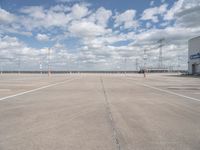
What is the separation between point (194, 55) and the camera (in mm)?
68875

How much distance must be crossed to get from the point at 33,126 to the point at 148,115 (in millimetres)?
4145

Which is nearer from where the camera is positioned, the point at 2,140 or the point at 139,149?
the point at 139,149

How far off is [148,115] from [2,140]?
16.8 feet

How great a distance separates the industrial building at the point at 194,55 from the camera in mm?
66775

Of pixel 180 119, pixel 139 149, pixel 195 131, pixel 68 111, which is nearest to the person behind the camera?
pixel 139 149

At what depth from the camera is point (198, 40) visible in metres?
66.7

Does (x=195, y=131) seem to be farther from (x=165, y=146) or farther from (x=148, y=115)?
(x=148, y=115)

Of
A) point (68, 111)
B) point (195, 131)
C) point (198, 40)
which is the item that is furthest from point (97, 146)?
point (198, 40)

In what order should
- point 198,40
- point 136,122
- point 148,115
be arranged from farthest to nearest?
point 198,40, point 148,115, point 136,122

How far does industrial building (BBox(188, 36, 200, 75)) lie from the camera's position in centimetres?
6678

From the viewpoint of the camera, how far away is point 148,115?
8344 millimetres

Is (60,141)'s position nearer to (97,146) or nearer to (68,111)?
(97,146)

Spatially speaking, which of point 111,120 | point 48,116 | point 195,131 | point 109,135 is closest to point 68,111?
point 48,116

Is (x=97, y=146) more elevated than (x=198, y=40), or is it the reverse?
(x=198, y=40)
